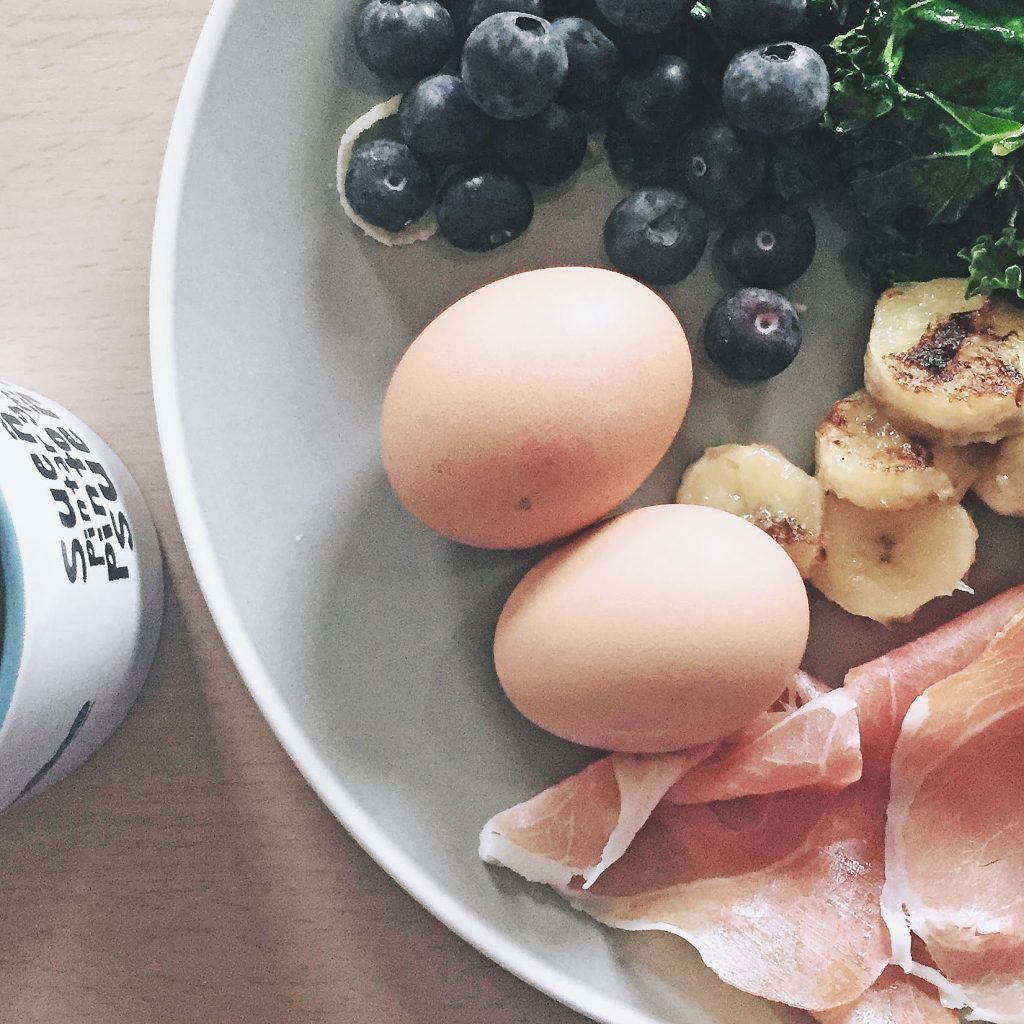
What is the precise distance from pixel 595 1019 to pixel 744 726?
259mm

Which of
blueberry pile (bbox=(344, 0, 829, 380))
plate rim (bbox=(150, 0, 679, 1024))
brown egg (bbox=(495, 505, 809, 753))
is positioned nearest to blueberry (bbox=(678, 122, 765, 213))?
blueberry pile (bbox=(344, 0, 829, 380))

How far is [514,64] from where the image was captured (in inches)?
27.0

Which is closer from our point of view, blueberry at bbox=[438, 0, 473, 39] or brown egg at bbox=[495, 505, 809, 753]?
brown egg at bbox=[495, 505, 809, 753]

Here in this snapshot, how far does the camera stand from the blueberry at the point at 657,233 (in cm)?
75

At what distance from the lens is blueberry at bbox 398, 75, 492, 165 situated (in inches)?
29.0

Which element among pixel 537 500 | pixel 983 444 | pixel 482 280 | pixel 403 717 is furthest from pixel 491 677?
pixel 983 444

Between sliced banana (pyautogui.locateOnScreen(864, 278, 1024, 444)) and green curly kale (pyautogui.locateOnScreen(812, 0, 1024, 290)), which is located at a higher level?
green curly kale (pyautogui.locateOnScreen(812, 0, 1024, 290))

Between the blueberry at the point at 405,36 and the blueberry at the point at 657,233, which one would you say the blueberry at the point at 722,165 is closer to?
the blueberry at the point at 657,233

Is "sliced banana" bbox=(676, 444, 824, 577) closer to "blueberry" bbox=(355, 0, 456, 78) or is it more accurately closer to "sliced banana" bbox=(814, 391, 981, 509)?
"sliced banana" bbox=(814, 391, 981, 509)

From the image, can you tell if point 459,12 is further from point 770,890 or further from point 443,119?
point 770,890

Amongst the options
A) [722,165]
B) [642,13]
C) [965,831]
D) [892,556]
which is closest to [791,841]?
[965,831]

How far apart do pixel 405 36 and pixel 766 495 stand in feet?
1.48

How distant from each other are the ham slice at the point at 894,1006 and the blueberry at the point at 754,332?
0.50 m

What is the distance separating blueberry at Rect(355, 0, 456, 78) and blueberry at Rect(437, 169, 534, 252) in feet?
0.29
